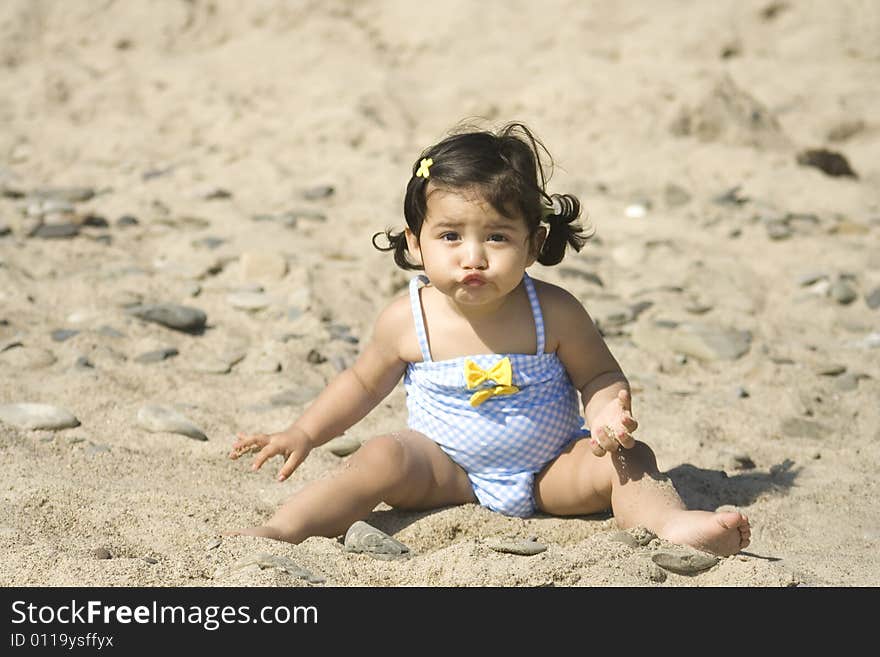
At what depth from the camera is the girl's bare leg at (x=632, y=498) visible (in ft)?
9.20

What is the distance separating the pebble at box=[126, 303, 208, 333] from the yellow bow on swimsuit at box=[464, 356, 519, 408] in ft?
6.01

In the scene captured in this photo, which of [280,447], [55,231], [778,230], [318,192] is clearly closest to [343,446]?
[280,447]

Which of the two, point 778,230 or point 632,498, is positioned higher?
point 632,498

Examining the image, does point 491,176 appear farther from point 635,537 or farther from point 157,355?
point 157,355

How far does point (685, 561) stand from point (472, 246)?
0.99 metres

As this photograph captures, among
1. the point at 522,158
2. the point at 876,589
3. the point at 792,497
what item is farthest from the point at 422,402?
the point at 876,589

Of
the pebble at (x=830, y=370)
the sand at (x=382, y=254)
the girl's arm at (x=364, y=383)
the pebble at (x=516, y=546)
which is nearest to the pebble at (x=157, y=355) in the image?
the sand at (x=382, y=254)

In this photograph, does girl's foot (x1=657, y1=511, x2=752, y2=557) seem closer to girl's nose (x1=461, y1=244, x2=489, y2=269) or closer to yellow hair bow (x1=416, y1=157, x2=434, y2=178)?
girl's nose (x1=461, y1=244, x2=489, y2=269)

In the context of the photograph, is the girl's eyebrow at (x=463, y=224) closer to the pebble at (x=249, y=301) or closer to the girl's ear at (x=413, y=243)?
the girl's ear at (x=413, y=243)

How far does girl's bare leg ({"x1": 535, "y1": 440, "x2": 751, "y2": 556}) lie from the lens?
9.20ft

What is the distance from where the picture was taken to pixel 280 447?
3.30 m

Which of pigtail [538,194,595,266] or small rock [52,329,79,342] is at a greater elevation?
pigtail [538,194,595,266]

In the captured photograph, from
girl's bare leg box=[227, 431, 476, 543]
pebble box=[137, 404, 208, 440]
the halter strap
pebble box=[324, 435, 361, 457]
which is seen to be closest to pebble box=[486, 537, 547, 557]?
girl's bare leg box=[227, 431, 476, 543]

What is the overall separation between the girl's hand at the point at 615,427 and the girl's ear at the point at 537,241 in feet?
1.62
